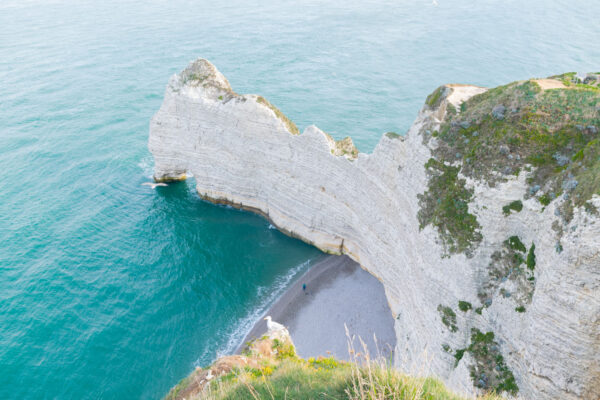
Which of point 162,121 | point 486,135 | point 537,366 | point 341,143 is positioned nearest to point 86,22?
point 162,121

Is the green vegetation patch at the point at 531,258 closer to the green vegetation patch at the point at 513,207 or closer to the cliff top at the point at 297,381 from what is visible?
the green vegetation patch at the point at 513,207

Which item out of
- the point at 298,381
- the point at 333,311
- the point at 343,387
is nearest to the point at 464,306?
the point at 298,381

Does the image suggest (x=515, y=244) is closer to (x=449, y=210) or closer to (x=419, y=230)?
(x=449, y=210)

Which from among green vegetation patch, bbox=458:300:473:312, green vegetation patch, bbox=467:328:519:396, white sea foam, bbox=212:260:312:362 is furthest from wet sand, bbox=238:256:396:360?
green vegetation patch, bbox=458:300:473:312

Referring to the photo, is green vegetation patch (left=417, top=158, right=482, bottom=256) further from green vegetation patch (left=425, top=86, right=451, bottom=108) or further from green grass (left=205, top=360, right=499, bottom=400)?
green grass (left=205, top=360, right=499, bottom=400)

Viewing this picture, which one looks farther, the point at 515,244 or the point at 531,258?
the point at 515,244

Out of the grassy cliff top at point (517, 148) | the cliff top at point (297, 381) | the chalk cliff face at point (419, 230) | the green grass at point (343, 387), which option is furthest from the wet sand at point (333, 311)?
the green grass at point (343, 387)
